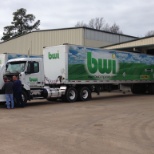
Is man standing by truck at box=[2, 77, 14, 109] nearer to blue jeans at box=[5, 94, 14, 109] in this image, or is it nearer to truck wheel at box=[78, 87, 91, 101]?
blue jeans at box=[5, 94, 14, 109]

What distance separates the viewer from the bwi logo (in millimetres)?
21297

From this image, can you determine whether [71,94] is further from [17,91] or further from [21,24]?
[21,24]

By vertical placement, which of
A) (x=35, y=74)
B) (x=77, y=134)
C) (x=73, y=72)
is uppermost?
(x=73, y=72)

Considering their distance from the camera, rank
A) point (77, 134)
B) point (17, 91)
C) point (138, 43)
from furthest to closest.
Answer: point (138, 43) < point (17, 91) < point (77, 134)

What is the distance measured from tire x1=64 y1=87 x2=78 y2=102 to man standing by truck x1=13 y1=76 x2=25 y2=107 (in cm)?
376

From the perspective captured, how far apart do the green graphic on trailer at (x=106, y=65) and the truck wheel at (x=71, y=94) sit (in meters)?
0.74

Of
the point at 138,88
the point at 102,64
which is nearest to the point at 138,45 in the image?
the point at 138,88

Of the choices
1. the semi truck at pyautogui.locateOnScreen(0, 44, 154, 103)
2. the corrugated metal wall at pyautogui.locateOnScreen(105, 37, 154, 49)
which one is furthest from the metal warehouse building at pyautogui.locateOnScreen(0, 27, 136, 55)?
the semi truck at pyautogui.locateOnScreen(0, 44, 154, 103)

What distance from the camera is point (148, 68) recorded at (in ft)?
90.6

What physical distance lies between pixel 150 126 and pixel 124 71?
14.1 m

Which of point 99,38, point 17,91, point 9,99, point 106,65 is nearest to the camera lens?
point 9,99

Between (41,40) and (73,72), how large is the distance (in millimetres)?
21456

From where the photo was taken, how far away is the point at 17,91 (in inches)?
650

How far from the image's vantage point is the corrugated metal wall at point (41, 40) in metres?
37.6
